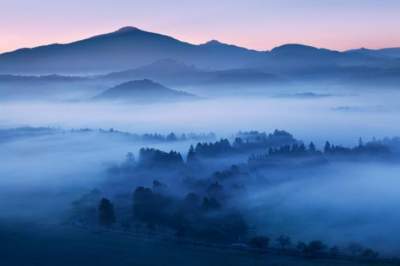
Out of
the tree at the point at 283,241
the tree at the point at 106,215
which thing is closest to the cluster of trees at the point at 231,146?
the tree at the point at 106,215

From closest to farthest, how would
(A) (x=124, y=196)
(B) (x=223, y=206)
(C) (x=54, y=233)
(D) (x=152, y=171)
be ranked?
(C) (x=54, y=233) < (B) (x=223, y=206) < (A) (x=124, y=196) < (D) (x=152, y=171)

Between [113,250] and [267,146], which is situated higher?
[267,146]

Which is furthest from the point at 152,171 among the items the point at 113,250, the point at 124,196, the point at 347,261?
the point at 347,261

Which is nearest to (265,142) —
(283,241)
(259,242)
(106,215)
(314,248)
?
(106,215)

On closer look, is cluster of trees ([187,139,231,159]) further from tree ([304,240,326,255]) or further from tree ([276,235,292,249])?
tree ([304,240,326,255])

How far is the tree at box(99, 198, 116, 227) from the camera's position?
86950 millimetres

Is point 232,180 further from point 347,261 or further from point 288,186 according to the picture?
point 347,261

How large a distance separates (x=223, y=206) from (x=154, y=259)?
2404 centimetres

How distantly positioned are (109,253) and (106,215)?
1432 cm

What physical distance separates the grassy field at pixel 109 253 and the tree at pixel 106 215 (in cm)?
439

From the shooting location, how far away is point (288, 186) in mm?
113312

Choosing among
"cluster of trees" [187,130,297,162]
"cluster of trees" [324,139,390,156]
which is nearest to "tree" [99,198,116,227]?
"cluster of trees" [187,130,297,162]

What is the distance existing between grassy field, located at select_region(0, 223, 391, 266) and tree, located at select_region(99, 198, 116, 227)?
4393 millimetres

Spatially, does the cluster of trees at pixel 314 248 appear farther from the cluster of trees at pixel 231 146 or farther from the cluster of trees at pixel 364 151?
the cluster of trees at pixel 364 151
